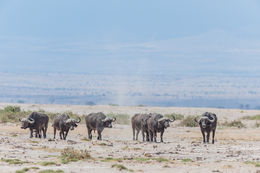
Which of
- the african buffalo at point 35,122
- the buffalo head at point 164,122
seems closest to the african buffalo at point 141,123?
the buffalo head at point 164,122

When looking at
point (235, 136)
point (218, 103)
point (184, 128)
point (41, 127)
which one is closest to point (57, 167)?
point (41, 127)

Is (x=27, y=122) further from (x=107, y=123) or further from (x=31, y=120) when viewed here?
(x=107, y=123)

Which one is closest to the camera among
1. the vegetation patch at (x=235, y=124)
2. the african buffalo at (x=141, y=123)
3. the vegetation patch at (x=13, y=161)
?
the vegetation patch at (x=13, y=161)

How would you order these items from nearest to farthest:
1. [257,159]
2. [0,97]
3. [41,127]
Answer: [257,159], [41,127], [0,97]

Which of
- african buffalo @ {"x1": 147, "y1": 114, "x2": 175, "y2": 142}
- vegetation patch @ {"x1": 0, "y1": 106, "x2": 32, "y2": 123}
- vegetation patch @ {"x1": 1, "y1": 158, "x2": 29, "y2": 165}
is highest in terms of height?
vegetation patch @ {"x1": 0, "y1": 106, "x2": 32, "y2": 123}

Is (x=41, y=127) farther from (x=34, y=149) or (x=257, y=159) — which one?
(x=257, y=159)

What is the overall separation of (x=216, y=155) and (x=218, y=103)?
561 feet

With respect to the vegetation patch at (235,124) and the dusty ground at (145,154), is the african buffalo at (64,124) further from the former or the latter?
the vegetation patch at (235,124)

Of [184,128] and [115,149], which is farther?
[184,128]

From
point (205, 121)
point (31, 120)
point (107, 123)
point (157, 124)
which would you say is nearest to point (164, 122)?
point (157, 124)

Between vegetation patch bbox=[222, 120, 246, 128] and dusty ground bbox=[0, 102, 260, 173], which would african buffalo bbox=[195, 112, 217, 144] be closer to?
dusty ground bbox=[0, 102, 260, 173]

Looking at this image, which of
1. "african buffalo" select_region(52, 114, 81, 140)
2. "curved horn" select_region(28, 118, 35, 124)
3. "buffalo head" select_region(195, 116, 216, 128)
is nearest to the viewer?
"buffalo head" select_region(195, 116, 216, 128)

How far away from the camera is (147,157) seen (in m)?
24.1

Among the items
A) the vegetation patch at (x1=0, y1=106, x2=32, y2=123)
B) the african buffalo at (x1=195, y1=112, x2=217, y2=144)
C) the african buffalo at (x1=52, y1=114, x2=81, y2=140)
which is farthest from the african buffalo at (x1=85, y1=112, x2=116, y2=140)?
the vegetation patch at (x1=0, y1=106, x2=32, y2=123)
